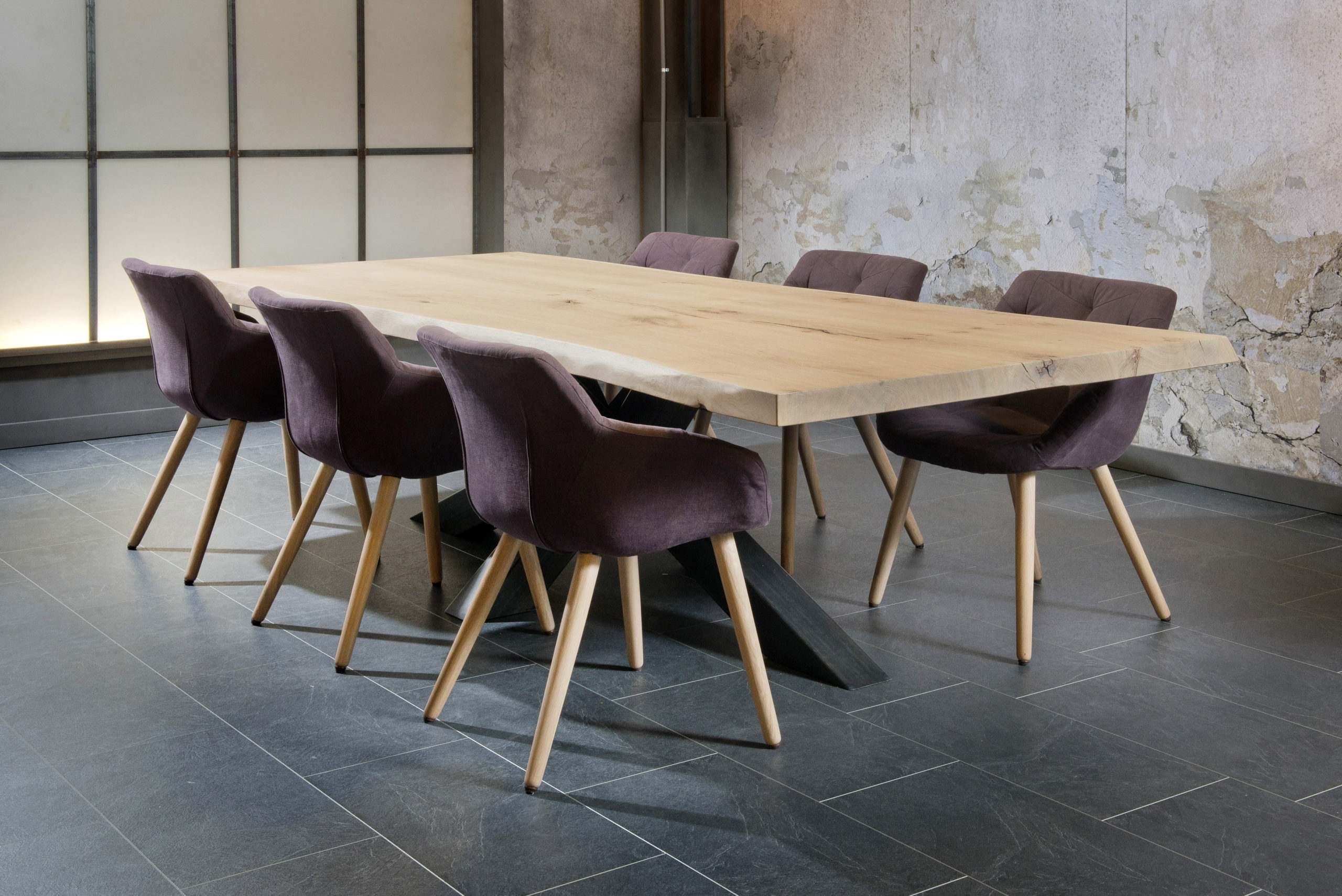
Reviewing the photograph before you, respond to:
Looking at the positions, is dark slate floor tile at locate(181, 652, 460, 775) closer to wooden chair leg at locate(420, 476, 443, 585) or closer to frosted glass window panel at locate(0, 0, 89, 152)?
wooden chair leg at locate(420, 476, 443, 585)

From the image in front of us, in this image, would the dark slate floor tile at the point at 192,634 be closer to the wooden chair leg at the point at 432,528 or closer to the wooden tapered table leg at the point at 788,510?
the wooden chair leg at the point at 432,528

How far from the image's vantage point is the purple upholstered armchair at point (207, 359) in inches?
136

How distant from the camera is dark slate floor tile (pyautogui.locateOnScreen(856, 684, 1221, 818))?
2434 mm

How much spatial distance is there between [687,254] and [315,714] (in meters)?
2.35

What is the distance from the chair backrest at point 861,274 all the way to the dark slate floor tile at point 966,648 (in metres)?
0.98

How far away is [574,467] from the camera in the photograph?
239 centimetres

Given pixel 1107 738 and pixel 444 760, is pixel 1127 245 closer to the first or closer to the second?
pixel 1107 738

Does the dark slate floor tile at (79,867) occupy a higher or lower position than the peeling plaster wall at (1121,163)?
lower

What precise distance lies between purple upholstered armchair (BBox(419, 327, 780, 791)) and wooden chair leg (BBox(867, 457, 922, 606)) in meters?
0.92

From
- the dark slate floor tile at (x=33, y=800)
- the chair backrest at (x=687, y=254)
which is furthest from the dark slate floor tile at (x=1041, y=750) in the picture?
the chair backrest at (x=687, y=254)

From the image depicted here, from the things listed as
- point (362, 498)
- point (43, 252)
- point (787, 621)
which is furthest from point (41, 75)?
point (787, 621)

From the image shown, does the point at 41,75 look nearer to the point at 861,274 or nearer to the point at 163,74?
the point at 163,74

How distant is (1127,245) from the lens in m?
4.85

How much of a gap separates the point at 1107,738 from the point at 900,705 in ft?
1.34
